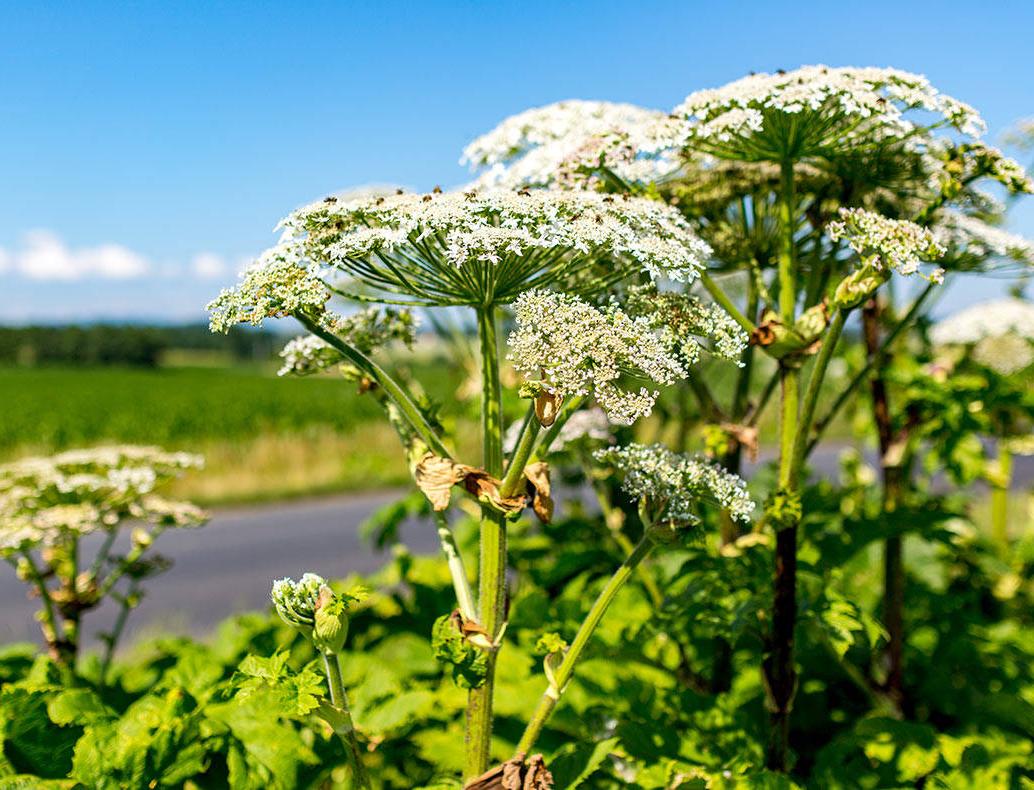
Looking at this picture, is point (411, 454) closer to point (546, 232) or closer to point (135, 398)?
point (546, 232)

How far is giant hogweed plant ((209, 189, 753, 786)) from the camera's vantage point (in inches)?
68.6

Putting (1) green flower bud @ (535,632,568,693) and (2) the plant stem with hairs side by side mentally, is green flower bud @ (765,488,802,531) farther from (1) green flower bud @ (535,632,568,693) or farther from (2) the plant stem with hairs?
(2) the plant stem with hairs

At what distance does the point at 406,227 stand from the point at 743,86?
Answer: 1.18 meters

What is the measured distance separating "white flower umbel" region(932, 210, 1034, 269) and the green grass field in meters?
3.49

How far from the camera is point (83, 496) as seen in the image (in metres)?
3.46

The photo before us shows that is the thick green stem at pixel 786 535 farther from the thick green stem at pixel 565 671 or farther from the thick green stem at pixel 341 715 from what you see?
the thick green stem at pixel 341 715

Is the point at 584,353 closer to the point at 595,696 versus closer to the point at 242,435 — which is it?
the point at 595,696

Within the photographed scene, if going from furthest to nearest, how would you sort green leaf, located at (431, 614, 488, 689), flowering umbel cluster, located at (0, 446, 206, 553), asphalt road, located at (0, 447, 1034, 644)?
asphalt road, located at (0, 447, 1034, 644)
flowering umbel cluster, located at (0, 446, 206, 553)
green leaf, located at (431, 614, 488, 689)

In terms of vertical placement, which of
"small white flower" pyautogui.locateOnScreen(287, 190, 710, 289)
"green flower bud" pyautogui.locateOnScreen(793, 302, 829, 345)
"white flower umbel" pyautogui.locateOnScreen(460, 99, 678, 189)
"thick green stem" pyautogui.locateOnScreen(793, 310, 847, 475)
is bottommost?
"thick green stem" pyautogui.locateOnScreen(793, 310, 847, 475)

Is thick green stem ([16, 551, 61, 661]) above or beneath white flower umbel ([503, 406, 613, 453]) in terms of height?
beneath

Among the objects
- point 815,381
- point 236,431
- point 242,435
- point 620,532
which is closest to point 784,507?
point 815,381

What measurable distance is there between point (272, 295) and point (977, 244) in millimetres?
2407

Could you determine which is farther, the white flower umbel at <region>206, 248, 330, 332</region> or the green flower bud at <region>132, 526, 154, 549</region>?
the green flower bud at <region>132, 526, 154, 549</region>

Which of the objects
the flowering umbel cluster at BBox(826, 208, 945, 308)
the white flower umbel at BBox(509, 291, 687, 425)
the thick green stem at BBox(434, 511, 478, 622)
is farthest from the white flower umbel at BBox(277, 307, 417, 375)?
the flowering umbel cluster at BBox(826, 208, 945, 308)
